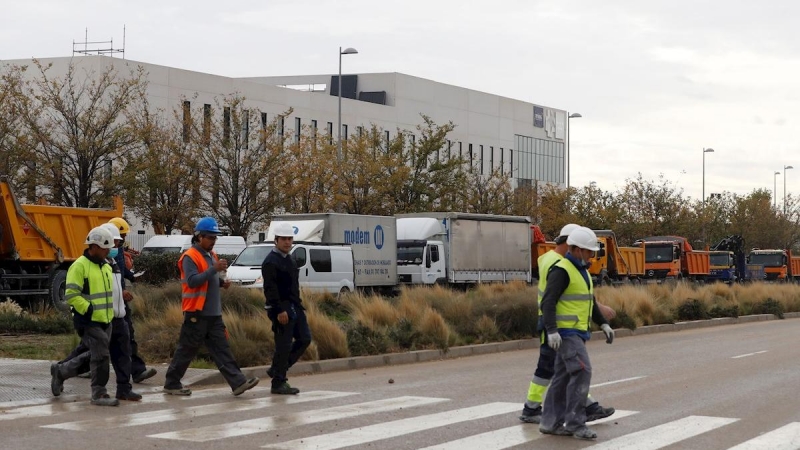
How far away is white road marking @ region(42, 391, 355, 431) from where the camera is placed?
10648 mm

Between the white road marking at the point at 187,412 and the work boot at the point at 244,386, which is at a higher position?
the work boot at the point at 244,386

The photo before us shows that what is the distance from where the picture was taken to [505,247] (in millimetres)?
42250

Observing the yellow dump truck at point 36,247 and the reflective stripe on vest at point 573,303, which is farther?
the yellow dump truck at point 36,247

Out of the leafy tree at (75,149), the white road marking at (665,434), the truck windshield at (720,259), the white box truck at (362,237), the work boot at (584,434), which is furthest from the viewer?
the truck windshield at (720,259)

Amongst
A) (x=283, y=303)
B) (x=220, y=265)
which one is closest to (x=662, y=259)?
(x=283, y=303)

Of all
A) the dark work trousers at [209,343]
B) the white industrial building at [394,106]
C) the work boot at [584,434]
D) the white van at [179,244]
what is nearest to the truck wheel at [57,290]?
the white van at [179,244]

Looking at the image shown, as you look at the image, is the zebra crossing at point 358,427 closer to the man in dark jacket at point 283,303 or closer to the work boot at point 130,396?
the work boot at point 130,396

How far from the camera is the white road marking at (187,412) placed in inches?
419

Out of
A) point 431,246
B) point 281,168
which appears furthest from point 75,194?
point 431,246

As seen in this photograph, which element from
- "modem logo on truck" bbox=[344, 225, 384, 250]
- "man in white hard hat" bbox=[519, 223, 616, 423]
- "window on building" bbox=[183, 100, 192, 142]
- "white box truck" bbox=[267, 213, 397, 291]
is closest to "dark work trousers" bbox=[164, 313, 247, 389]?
"man in white hard hat" bbox=[519, 223, 616, 423]

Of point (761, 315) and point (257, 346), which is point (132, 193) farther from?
point (257, 346)

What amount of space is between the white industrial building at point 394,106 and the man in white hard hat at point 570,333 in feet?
150

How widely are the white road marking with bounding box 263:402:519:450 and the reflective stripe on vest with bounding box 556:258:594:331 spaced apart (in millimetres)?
1654

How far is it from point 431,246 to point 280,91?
3660 cm
